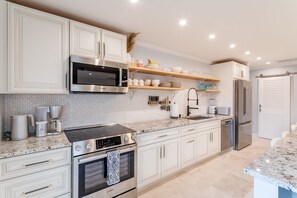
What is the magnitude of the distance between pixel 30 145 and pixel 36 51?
38.8 inches

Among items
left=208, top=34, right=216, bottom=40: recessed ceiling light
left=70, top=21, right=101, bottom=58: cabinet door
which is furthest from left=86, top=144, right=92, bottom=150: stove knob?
left=208, top=34, right=216, bottom=40: recessed ceiling light

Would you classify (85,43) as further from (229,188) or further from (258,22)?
(229,188)

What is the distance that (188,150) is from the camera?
2908 millimetres

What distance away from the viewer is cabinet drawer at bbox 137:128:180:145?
2217 millimetres

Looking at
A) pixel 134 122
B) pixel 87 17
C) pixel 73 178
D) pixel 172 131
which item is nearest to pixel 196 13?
pixel 87 17

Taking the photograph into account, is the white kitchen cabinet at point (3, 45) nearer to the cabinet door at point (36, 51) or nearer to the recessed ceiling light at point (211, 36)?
the cabinet door at point (36, 51)

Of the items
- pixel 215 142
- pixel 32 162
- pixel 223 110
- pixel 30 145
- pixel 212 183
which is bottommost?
pixel 212 183

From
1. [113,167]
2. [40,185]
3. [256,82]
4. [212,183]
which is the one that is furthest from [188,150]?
[256,82]

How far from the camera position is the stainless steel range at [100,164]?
5.34 ft

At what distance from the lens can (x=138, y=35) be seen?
2.66 metres

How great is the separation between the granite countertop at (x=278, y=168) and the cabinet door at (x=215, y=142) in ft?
7.07

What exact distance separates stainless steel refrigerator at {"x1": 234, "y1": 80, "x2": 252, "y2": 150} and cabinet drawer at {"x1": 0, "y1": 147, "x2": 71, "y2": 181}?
3946 millimetres

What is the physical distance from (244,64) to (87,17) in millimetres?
4516

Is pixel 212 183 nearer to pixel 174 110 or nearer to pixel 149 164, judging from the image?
pixel 149 164
